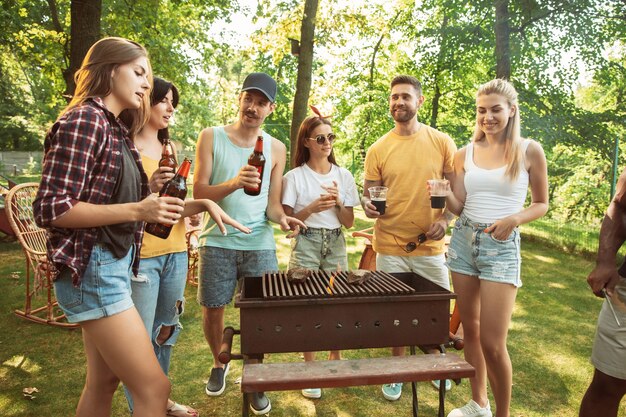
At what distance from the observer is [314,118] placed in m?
3.74

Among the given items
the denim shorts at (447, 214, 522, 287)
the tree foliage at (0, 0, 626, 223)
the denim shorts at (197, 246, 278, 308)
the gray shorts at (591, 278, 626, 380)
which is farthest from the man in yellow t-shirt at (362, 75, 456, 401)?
the tree foliage at (0, 0, 626, 223)

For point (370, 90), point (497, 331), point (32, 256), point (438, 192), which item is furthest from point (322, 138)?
point (370, 90)

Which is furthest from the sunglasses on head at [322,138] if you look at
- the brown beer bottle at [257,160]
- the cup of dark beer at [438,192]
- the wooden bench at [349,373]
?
the wooden bench at [349,373]

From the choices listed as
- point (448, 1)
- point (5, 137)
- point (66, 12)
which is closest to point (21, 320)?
point (66, 12)

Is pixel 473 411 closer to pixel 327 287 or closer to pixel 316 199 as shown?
pixel 327 287

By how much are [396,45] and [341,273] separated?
23207 mm

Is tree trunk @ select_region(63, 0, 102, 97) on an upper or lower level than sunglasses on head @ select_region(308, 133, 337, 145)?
upper

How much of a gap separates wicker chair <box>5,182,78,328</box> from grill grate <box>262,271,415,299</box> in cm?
375

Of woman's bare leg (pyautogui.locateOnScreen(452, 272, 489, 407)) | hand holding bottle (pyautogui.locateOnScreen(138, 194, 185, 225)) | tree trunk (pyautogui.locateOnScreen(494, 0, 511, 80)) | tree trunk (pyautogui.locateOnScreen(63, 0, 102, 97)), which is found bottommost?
woman's bare leg (pyautogui.locateOnScreen(452, 272, 489, 407))

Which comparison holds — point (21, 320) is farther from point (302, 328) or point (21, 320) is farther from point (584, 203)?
Answer: point (584, 203)

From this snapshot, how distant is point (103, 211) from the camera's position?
184 centimetres

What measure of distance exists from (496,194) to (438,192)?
427mm

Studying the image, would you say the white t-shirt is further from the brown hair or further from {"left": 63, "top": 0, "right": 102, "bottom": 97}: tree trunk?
{"left": 63, "top": 0, "right": 102, "bottom": 97}: tree trunk

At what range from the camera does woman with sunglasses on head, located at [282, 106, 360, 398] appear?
3.63m
